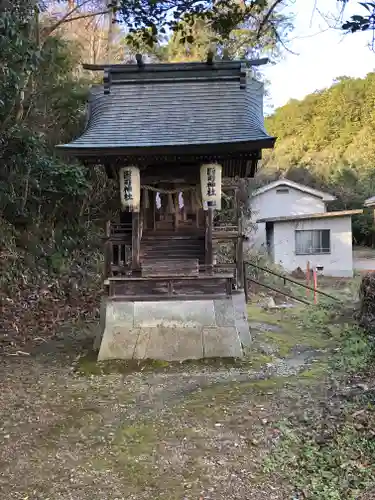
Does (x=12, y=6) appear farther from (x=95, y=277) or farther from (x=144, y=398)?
(x=95, y=277)

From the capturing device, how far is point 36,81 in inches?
500

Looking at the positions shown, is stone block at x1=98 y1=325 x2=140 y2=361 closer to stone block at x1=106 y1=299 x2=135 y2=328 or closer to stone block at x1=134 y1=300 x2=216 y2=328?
stone block at x1=106 y1=299 x2=135 y2=328

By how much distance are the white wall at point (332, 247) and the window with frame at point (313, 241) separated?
15 cm

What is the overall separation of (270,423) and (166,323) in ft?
10.5

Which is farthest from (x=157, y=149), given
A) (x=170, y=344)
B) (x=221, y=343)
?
(x=221, y=343)

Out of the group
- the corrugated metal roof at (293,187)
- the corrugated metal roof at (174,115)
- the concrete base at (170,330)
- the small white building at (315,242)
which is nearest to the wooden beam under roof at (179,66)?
the corrugated metal roof at (174,115)

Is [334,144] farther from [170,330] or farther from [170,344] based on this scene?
[170,344]

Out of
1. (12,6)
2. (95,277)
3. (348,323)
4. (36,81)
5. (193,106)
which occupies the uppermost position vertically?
(36,81)

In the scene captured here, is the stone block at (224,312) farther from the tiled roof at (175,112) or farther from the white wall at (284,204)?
the white wall at (284,204)

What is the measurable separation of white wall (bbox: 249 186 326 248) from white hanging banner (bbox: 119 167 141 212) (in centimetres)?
1639

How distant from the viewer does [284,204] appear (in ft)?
79.6

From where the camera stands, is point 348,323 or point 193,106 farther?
point 348,323

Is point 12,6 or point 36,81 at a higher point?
point 36,81

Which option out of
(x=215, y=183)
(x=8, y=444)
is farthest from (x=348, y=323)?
(x=8, y=444)
